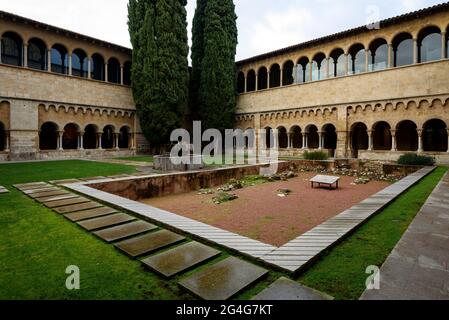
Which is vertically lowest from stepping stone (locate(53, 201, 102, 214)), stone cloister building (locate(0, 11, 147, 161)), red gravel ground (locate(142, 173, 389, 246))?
red gravel ground (locate(142, 173, 389, 246))

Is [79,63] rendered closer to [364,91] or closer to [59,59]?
[59,59]

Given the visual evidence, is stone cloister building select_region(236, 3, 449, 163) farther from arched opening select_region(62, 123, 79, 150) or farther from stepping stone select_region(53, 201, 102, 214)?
stepping stone select_region(53, 201, 102, 214)

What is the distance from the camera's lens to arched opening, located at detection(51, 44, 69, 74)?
20125 millimetres

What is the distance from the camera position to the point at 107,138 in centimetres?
2397

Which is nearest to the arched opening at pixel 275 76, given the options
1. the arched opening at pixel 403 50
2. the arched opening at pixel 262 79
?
the arched opening at pixel 262 79

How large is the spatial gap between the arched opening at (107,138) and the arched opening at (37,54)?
6155 mm

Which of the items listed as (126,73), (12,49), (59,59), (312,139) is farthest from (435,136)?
(12,49)

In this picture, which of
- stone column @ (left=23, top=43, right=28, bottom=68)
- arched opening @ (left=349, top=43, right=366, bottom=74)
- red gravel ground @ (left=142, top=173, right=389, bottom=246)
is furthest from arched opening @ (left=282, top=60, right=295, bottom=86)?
Result: stone column @ (left=23, top=43, right=28, bottom=68)

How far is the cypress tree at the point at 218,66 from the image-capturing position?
23.7 metres

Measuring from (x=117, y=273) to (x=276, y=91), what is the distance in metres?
23.5

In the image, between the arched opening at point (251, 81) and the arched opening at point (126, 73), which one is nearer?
the arched opening at point (126, 73)

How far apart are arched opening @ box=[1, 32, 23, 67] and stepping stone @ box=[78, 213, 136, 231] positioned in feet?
62.5

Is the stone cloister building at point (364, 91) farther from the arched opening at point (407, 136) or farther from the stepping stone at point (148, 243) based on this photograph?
the stepping stone at point (148, 243)

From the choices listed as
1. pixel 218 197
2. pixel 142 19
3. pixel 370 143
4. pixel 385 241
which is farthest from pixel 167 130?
pixel 385 241
